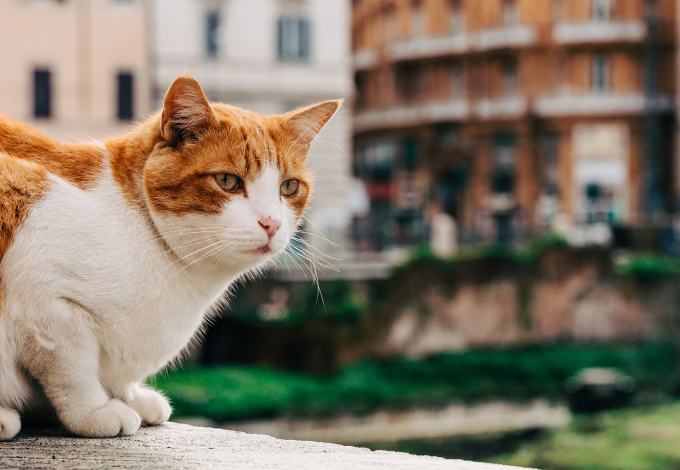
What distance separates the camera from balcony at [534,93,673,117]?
21.0 meters

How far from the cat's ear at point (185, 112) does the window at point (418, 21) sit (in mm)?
21454

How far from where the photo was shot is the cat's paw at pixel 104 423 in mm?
1560

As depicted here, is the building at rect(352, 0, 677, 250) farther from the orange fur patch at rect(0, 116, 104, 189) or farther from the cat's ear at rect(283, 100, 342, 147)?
the orange fur patch at rect(0, 116, 104, 189)

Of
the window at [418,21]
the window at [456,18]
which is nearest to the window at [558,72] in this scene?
the window at [456,18]

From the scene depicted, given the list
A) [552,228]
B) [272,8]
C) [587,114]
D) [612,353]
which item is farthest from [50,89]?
[587,114]

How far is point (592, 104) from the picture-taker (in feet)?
69.3

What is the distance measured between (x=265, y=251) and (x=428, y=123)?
2079 cm

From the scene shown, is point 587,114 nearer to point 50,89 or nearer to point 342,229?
point 342,229

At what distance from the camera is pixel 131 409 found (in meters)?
1.67

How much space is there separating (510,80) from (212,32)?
9757mm

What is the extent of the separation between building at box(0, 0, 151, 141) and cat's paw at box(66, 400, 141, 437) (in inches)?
526

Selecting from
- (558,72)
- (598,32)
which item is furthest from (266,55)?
(598,32)

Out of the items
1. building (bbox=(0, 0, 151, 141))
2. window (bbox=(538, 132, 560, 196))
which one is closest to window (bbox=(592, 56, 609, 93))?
window (bbox=(538, 132, 560, 196))

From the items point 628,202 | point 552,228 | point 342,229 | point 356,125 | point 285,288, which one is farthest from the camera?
point 356,125
